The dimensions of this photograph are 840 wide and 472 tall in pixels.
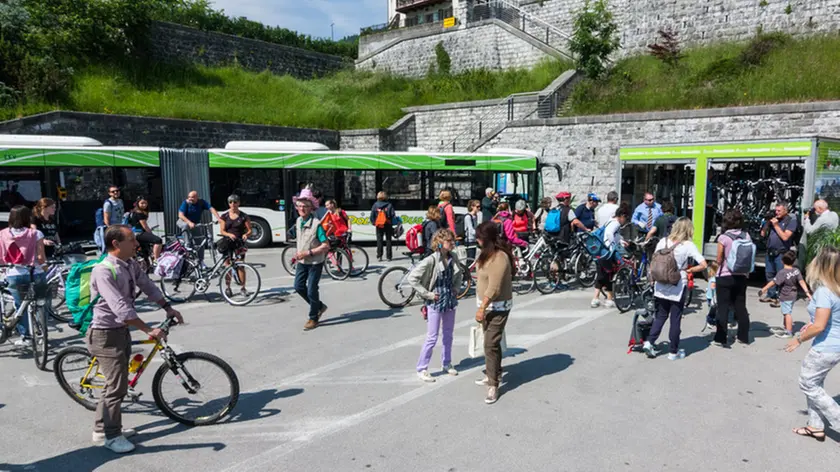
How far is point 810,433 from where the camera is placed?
4484 mm

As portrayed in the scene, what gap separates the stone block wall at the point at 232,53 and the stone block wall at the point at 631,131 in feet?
52.2

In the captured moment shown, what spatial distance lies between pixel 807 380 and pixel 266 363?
521 centimetres

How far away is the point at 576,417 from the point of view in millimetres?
4844

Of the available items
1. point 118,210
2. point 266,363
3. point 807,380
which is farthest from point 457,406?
point 118,210

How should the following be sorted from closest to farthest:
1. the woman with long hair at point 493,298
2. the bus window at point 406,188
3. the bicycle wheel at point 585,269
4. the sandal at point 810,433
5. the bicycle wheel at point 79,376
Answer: the sandal at point 810,433
the bicycle wheel at point 79,376
the woman with long hair at point 493,298
the bicycle wheel at point 585,269
the bus window at point 406,188

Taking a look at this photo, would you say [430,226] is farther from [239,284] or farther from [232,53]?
[232,53]

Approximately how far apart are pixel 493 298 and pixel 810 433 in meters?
2.79

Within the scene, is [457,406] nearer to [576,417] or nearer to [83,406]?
[576,417]

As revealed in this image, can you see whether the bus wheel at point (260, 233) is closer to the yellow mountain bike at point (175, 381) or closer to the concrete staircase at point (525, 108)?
the concrete staircase at point (525, 108)

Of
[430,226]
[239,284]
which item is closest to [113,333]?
[239,284]

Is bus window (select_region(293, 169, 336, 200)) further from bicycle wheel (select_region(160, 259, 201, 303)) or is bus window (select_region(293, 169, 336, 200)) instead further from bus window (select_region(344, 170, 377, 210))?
bicycle wheel (select_region(160, 259, 201, 303))

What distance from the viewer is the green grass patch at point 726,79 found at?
16.9 metres

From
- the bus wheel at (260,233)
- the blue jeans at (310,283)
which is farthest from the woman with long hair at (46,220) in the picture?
the bus wheel at (260,233)

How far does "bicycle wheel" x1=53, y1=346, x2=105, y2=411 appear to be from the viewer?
4785 mm
